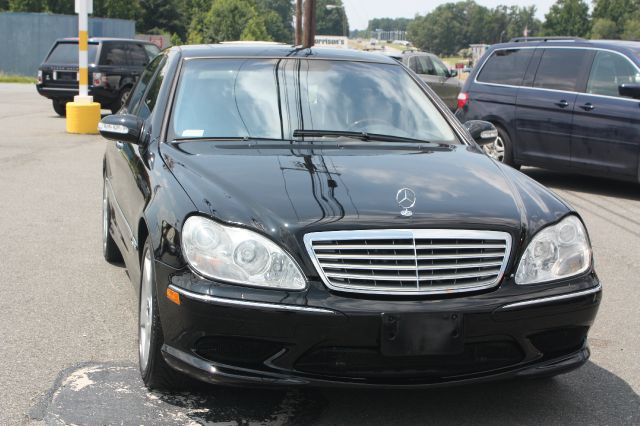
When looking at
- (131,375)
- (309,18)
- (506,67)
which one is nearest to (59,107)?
(506,67)

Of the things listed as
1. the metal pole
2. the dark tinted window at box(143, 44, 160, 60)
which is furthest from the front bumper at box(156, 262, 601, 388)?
the dark tinted window at box(143, 44, 160, 60)

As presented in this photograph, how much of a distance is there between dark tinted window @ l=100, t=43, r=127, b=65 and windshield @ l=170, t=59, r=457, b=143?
16.0 m

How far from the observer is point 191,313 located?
148 inches

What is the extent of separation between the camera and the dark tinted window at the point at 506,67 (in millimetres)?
12391

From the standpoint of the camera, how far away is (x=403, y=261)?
3.79m

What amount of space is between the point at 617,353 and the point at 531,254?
142 centimetres

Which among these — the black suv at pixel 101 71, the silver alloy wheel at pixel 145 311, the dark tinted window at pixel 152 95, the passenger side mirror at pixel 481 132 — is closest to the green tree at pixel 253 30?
the black suv at pixel 101 71

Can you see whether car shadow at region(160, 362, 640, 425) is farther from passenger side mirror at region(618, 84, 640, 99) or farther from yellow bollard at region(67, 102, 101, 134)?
yellow bollard at region(67, 102, 101, 134)

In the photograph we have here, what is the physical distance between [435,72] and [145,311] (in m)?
21.0

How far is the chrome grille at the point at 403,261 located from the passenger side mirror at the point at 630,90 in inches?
290

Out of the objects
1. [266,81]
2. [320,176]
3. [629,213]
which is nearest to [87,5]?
[629,213]

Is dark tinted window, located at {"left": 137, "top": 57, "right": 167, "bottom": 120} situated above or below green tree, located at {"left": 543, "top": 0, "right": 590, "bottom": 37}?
above

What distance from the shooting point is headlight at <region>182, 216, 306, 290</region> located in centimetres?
375

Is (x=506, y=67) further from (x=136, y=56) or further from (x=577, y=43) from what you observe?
(x=136, y=56)
